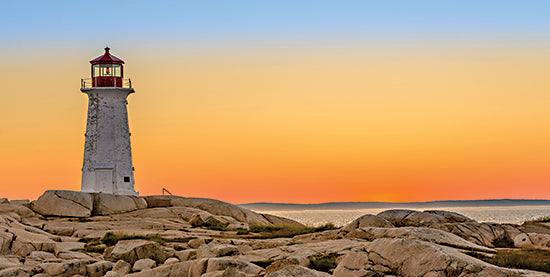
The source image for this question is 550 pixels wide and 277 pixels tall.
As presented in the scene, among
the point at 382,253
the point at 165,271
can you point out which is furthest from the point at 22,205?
the point at 382,253

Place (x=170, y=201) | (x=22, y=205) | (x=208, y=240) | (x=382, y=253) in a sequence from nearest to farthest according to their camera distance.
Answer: (x=382, y=253) → (x=208, y=240) → (x=22, y=205) → (x=170, y=201)

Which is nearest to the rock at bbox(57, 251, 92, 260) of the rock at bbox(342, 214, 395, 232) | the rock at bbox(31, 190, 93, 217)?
the rock at bbox(342, 214, 395, 232)

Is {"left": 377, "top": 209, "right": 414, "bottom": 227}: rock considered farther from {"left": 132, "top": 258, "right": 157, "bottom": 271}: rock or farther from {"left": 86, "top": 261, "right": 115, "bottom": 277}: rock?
{"left": 86, "top": 261, "right": 115, "bottom": 277}: rock

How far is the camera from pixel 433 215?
29.9 m

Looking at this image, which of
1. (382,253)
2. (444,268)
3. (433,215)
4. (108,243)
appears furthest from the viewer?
(433,215)

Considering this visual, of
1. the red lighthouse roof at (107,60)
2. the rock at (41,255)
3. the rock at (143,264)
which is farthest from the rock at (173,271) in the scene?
the red lighthouse roof at (107,60)

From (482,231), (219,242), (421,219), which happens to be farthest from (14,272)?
(482,231)

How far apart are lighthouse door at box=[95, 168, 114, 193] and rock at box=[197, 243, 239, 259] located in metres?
26.5

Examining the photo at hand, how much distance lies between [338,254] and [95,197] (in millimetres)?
24609

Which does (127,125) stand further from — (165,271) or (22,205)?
(165,271)

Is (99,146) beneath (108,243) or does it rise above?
above

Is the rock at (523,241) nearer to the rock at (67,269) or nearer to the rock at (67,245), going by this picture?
the rock at (67,269)

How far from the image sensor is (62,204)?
38.2m

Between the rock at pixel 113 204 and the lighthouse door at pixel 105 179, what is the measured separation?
3795mm
